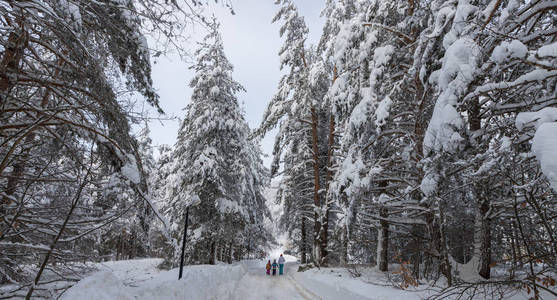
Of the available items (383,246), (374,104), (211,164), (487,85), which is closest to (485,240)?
(487,85)

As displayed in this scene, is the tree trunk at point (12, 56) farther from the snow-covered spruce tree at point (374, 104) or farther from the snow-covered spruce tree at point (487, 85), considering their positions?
the snow-covered spruce tree at point (374, 104)

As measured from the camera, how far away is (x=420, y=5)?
685cm

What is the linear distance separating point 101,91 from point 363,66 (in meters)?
6.63

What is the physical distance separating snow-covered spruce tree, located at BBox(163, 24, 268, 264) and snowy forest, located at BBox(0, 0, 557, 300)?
0.13m

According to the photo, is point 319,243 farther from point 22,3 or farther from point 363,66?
point 22,3

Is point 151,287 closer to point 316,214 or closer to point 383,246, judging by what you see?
point 383,246

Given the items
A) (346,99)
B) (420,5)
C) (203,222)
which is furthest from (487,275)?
(203,222)

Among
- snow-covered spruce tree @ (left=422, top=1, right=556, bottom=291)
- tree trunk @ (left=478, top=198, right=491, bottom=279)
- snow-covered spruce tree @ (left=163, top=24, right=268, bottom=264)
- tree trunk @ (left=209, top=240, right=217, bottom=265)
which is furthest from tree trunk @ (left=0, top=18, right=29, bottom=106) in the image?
tree trunk @ (left=209, top=240, right=217, bottom=265)

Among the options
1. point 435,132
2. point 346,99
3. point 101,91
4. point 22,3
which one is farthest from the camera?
point 346,99

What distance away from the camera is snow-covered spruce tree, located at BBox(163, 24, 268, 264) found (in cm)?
1466

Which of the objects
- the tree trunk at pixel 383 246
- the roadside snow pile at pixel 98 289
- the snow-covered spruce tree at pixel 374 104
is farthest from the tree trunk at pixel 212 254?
the roadside snow pile at pixel 98 289

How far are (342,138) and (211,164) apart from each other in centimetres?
827

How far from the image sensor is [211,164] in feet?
47.5

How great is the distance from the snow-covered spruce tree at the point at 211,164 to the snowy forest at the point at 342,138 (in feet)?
0.42
